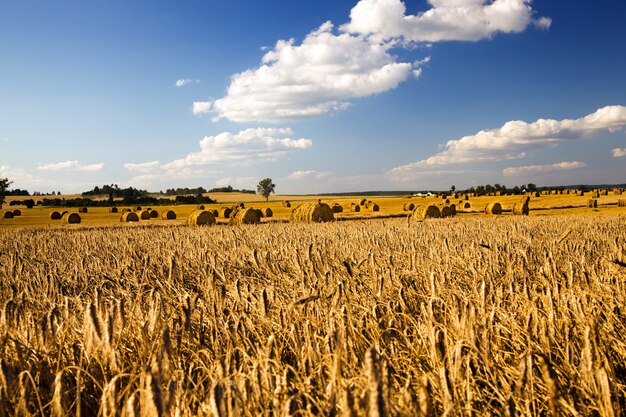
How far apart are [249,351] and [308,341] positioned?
59 centimetres

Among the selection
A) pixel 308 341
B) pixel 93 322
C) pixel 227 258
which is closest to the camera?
pixel 93 322

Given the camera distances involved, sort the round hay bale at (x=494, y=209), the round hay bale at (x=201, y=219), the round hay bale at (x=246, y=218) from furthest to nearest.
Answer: the round hay bale at (x=494, y=209) < the round hay bale at (x=201, y=219) < the round hay bale at (x=246, y=218)

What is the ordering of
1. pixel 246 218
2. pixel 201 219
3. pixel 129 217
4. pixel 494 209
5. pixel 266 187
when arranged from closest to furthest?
pixel 246 218, pixel 201 219, pixel 494 209, pixel 129 217, pixel 266 187

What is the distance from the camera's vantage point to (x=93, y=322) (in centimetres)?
212

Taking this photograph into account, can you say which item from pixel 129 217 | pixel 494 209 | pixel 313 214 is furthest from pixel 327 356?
pixel 129 217

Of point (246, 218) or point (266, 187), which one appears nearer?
point (246, 218)

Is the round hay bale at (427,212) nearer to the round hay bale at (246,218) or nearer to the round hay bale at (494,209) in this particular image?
the round hay bale at (494,209)

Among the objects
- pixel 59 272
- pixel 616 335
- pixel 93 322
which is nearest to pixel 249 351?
pixel 93 322

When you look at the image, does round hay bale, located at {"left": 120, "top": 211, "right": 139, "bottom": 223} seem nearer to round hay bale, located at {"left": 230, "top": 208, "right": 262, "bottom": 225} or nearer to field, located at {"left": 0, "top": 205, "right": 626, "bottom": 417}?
round hay bale, located at {"left": 230, "top": 208, "right": 262, "bottom": 225}

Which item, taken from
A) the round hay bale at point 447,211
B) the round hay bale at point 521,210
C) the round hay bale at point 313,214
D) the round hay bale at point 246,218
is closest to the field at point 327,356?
the round hay bale at point 313,214

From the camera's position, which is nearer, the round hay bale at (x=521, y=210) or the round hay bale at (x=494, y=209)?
the round hay bale at (x=521, y=210)

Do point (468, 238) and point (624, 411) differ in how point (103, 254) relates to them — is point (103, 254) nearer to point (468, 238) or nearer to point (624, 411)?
point (468, 238)

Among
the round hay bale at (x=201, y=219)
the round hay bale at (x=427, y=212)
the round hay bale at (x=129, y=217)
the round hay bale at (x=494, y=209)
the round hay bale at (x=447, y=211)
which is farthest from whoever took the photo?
the round hay bale at (x=129, y=217)

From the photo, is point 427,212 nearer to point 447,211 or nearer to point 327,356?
point 447,211
